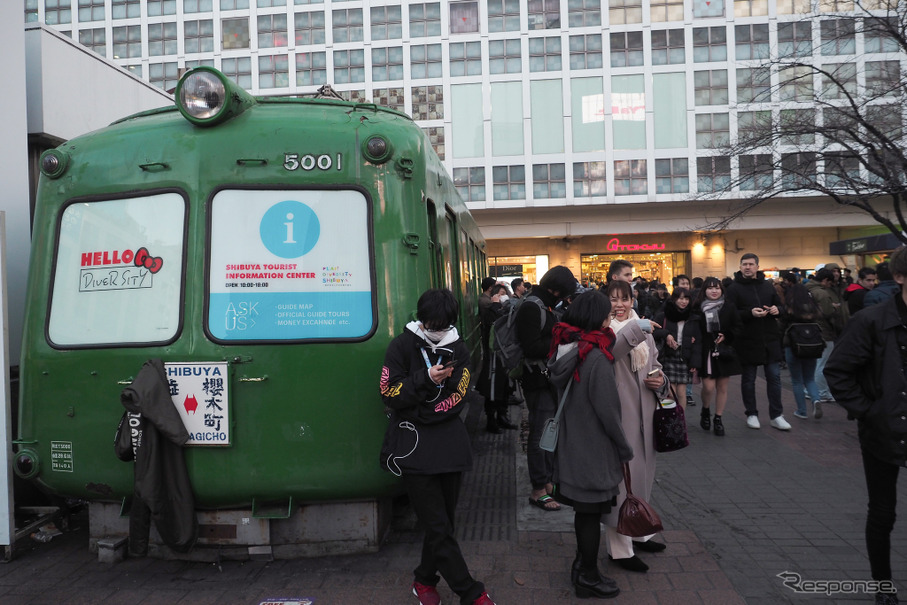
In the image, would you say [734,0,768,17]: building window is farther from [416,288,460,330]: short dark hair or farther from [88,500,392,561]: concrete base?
[88,500,392,561]: concrete base

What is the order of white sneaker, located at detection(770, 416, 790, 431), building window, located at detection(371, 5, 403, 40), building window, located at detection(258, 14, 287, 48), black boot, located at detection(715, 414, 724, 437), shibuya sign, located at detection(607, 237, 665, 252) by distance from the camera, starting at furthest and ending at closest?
1. shibuya sign, located at detection(607, 237, 665, 252)
2. building window, located at detection(258, 14, 287, 48)
3. building window, located at detection(371, 5, 403, 40)
4. white sneaker, located at detection(770, 416, 790, 431)
5. black boot, located at detection(715, 414, 724, 437)

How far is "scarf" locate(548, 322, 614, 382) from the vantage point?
3551mm

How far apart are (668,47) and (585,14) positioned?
4405 mm

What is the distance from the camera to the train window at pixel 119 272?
381 cm

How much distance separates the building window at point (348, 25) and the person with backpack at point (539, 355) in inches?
1253

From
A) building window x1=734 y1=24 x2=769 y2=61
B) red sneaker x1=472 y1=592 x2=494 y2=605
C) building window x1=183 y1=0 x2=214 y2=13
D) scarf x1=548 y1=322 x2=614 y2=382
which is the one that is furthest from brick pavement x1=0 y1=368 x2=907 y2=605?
building window x1=183 y1=0 x2=214 y2=13

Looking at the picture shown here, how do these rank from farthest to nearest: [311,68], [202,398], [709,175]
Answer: [311,68]
[709,175]
[202,398]

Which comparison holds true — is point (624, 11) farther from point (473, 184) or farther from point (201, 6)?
point (201, 6)

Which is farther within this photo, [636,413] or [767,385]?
[767,385]

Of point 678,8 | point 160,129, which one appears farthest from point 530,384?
point 678,8

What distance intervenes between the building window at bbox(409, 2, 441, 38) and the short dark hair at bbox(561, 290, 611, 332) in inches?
1270

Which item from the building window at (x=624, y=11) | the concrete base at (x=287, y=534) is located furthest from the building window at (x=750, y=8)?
the concrete base at (x=287, y=534)

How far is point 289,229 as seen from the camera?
3795mm

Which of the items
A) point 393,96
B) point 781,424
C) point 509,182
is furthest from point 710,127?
Answer: point 781,424
